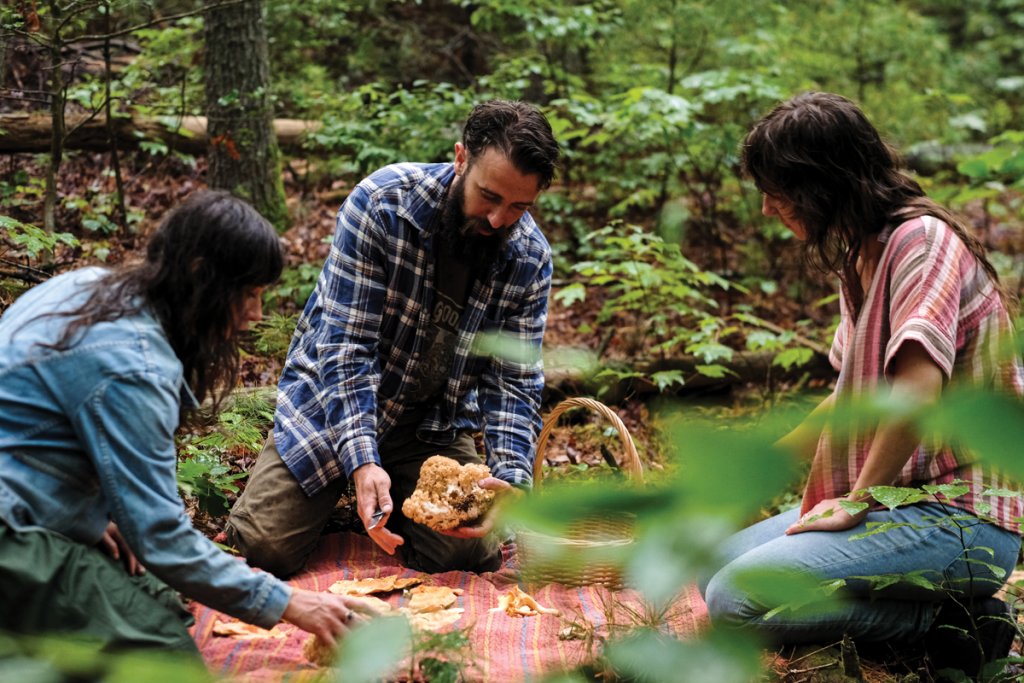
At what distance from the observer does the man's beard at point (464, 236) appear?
296 cm

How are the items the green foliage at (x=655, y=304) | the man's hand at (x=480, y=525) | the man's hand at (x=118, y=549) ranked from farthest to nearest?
the green foliage at (x=655, y=304), the man's hand at (x=480, y=525), the man's hand at (x=118, y=549)

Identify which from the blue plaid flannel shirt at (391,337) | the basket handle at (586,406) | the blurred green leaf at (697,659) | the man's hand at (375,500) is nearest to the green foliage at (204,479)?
the blue plaid flannel shirt at (391,337)

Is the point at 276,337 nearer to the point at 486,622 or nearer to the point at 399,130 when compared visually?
the point at 399,130

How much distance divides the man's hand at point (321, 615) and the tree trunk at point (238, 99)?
3799 millimetres

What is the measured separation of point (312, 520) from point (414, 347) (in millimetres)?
691

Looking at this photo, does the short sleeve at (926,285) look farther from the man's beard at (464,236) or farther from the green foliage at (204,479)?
the green foliage at (204,479)

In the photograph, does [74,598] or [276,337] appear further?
[276,337]

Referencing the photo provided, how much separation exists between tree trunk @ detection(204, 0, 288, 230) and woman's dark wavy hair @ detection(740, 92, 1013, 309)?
3.55m

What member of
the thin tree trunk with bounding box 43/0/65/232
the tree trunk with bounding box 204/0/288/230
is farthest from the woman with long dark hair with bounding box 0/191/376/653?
the tree trunk with bounding box 204/0/288/230

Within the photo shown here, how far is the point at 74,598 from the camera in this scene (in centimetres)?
183

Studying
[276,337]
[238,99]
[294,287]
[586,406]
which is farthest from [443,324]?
[238,99]

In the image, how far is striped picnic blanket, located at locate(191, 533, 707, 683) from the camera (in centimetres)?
217

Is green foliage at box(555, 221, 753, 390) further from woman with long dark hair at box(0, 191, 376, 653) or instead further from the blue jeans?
woman with long dark hair at box(0, 191, 376, 653)

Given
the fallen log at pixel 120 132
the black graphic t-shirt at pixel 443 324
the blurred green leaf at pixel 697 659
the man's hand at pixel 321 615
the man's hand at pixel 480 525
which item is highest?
the blurred green leaf at pixel 697 659
